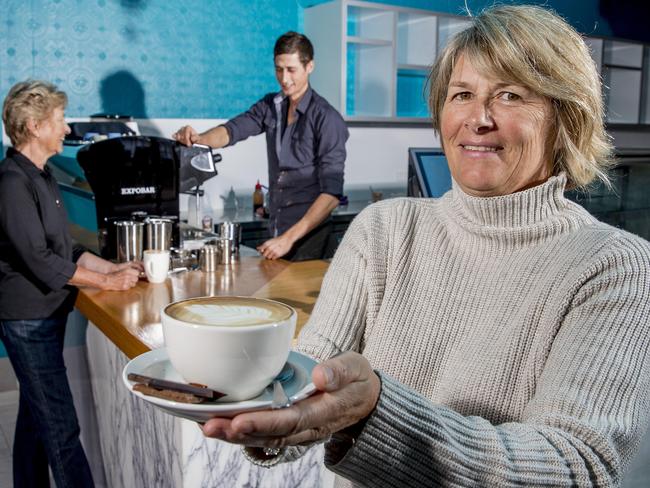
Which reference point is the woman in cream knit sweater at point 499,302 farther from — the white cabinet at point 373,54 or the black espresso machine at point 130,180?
the white cabinet at point 373,54

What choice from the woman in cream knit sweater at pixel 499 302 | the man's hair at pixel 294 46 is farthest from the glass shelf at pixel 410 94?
the woman in cream knit sweater at pixel 499 302

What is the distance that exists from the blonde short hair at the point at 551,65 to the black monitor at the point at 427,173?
4.06 ft

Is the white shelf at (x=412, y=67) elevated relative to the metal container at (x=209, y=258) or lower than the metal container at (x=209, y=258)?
elevated

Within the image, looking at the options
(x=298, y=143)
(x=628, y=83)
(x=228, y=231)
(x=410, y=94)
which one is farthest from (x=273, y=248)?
(x=628, y=83)

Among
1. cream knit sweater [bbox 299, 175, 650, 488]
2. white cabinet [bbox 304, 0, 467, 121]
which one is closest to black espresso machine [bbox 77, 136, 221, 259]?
cream knit sweater [bbox 299, 175, 650, 488]

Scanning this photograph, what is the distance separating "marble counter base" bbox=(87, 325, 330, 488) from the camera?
5.74ft

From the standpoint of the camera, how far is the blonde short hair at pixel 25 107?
2.55m

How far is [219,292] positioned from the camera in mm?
2320

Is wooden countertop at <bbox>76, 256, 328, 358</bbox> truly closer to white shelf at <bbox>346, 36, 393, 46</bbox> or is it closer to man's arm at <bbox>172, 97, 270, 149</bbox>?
man's arm at <bbox>172, 97, 270, 149</bbox>

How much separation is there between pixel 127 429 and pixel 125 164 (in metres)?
1.01

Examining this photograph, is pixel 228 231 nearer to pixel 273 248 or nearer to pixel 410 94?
pixel 273 248

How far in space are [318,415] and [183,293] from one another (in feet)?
5.49

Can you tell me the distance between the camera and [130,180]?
2.79m

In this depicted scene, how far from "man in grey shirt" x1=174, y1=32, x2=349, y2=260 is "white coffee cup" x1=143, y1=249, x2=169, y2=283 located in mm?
816
